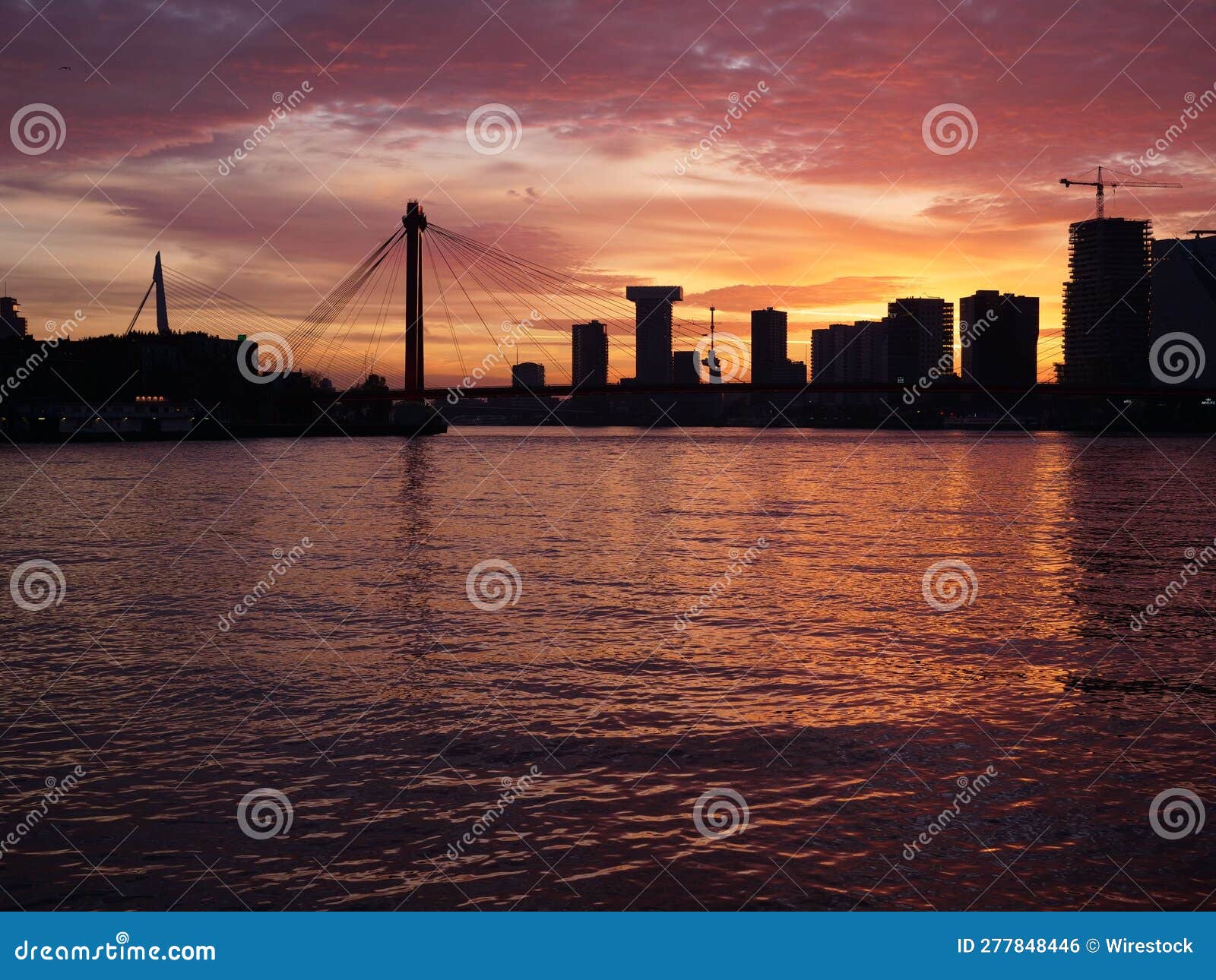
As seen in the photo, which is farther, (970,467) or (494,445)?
(494,445)

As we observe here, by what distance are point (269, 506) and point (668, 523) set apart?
13677 millimetres

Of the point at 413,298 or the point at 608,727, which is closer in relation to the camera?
the point at 608,727

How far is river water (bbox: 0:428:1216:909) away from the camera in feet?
21.0

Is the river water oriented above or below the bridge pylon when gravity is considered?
below

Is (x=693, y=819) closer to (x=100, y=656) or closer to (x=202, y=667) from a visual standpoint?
(x=202, y=667)

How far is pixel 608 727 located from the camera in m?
9.32

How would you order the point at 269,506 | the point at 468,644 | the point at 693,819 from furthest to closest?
the point at 269,506 → the point at 468,644 → the point at 693,819

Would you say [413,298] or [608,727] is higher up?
[413,298]

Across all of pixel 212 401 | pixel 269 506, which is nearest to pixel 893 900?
pixel 269 506

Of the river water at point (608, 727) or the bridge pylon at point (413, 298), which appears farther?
the bridge pylon at point (413, 298)

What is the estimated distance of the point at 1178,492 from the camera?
41.8m

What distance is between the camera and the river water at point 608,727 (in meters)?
6.39

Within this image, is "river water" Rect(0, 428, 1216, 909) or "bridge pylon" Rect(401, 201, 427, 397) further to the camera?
"bridge pylon" Rect(401, 201, 427, 397)

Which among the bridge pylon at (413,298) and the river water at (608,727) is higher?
the bridge pylon at (413,298)
